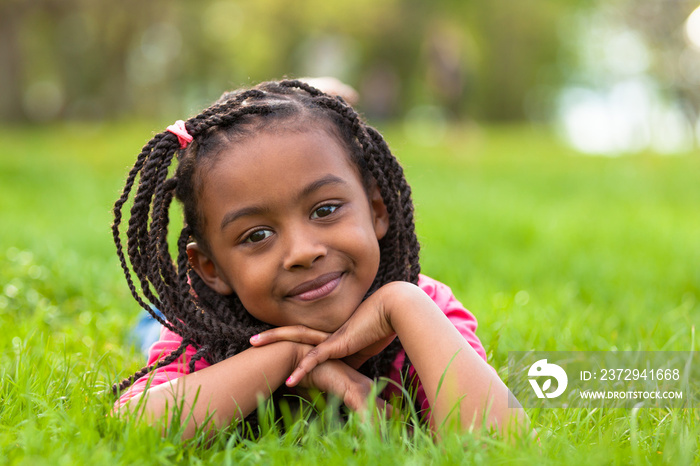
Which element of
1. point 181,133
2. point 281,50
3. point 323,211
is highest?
point 281,50

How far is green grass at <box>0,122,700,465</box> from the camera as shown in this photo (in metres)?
2.01

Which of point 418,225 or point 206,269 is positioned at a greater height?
point 418,225

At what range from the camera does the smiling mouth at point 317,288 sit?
7.90 feet

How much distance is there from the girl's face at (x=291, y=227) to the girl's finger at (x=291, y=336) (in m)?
0.04

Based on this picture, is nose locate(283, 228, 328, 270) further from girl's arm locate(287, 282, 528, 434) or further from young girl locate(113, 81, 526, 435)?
girl's arm locate(287, 282, 528, 434)

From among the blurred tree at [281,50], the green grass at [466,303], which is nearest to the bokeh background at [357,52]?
the blurred tree at [281,50]

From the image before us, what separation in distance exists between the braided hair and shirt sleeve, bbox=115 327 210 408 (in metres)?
0.04

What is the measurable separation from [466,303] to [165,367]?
1948mm

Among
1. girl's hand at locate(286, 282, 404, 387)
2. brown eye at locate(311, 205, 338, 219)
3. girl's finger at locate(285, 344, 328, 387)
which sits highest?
brown eye at locate(311, 205, 338, 219)

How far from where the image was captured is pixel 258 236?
2.44 meters

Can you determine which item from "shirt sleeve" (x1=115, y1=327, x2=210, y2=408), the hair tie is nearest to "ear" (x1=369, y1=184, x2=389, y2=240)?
the hair tie

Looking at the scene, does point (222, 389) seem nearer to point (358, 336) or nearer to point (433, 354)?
point (358, 336)

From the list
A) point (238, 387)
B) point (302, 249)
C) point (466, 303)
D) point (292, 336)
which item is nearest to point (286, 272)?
point (302, 249)

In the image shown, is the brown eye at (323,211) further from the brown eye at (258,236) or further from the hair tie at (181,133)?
the hair tie at (181,133)
